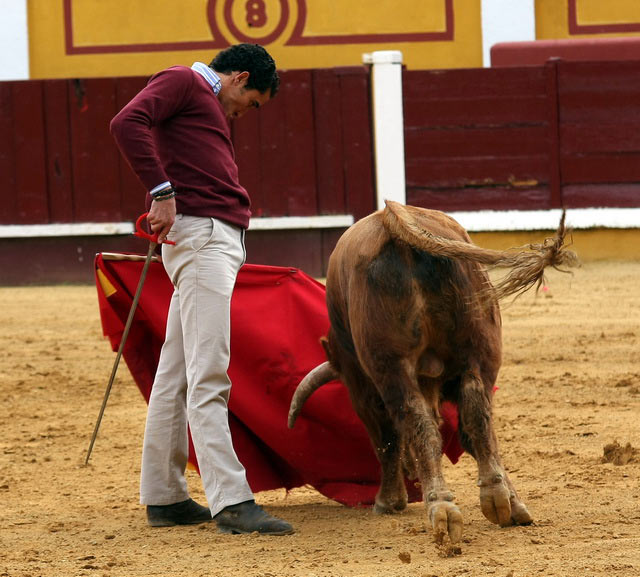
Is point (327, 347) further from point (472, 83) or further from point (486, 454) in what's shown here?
point (472, 83)

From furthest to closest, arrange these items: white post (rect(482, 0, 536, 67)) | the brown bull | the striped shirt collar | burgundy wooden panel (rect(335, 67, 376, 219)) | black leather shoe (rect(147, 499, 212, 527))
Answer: white post (rect(482, 0, 536, 67)) < burgundy wooden panel (rect(335, 67, 376, 219)) < black leather shoe (rect(147, 499, 212, 527)) < the striped shirt collar < the brown bull

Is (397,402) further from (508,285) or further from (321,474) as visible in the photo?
(321,474)

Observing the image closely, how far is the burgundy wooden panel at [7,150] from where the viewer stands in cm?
972

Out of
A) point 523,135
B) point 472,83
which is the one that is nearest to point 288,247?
point 472,83

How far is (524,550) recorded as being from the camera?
2.64 m

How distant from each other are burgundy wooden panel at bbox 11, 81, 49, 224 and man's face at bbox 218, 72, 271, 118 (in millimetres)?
6893

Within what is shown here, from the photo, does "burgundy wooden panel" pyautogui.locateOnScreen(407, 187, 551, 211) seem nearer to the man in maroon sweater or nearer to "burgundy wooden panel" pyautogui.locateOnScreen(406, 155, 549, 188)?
"burgundy wooden panel" pyautogui.locateOnScreen(406, 155, 549, 188)

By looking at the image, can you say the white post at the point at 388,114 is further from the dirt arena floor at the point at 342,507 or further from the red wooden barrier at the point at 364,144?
the dirt arena floor at the point at 342,507

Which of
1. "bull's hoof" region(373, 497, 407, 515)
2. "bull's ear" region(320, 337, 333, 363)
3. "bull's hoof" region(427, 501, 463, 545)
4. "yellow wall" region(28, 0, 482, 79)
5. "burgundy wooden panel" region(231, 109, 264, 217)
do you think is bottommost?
"bull's hoof" region(373, 497, 407, 515)

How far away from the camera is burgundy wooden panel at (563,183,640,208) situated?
970 cm

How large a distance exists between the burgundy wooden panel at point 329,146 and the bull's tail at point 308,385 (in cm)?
640

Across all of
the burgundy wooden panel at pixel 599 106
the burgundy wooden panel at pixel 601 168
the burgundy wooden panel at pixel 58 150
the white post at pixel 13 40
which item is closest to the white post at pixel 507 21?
the burgundy wooden panel at pixel 599 106

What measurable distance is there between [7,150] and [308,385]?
22.7 ft

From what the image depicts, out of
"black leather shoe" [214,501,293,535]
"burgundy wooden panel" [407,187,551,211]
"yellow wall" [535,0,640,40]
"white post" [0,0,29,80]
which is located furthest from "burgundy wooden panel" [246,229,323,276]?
"black leather shoe" [214,501,293,535]
